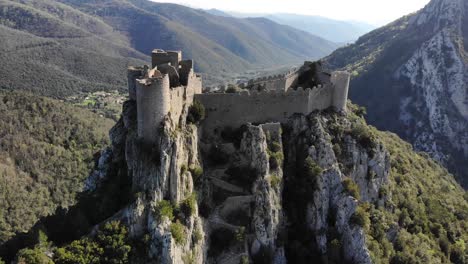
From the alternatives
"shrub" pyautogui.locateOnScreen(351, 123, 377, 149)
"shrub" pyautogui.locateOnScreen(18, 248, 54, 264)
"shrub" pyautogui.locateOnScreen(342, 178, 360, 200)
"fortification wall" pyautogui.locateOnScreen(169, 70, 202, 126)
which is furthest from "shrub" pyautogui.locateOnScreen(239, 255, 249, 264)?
"shrub" pyautogui.locateOnScreen(351, 123, 377, 149)

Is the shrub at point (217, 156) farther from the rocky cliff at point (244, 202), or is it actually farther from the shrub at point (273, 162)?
the shrub at point (273, 162)

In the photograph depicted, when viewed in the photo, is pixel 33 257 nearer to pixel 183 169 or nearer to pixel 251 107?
pixel 183 169

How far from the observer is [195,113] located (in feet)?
150

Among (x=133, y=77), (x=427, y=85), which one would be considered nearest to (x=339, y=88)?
(x=133, y=77)

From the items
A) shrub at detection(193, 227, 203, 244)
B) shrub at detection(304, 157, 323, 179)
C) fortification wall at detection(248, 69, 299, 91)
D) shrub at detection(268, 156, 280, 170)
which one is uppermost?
fortification wall at detection(248, 69, 299, 91)

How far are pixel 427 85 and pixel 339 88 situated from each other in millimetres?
100644

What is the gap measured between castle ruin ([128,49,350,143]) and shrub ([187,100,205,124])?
2.28ft

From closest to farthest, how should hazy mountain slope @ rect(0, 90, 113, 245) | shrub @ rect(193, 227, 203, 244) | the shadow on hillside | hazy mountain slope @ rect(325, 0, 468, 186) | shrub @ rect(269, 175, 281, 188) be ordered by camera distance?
shrub @ rect(193, 227, 203, 244) < the shadow on hillside < shrub @ rect(269, 175, 281, 188) < hazy mountain slope @ rect(0, 90, 113, 245) < hazy mountain slope @ rect(325, 0, 468, 186)

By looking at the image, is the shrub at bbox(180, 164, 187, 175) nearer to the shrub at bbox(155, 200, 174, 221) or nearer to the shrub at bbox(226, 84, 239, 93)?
the shrub at bbox(155, 200, 174, 221)

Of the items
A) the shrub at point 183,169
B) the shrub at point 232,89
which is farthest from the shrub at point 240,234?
the shrub at point 232,89

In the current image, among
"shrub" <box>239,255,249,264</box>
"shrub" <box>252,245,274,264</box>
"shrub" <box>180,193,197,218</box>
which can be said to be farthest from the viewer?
"shrub" <box>252,245,274,264</box>

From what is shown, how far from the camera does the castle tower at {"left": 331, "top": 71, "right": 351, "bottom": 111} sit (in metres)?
55.2

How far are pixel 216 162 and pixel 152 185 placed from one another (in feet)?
28.1

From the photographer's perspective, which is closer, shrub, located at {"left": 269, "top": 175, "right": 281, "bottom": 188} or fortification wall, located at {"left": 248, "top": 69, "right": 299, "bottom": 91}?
shrub, located at {"left": 269, "top": 175, "right": 281, "bottom": 188}
